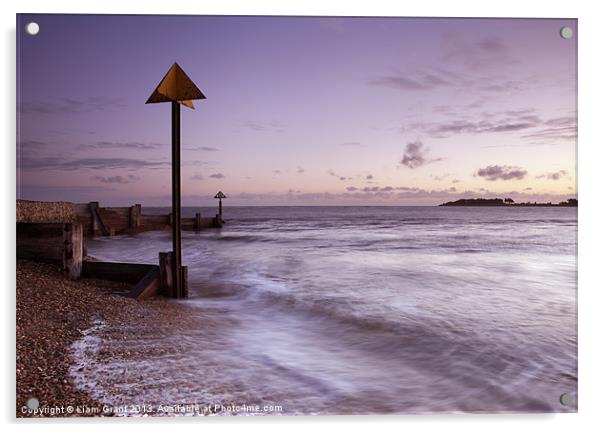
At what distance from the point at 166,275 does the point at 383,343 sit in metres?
1.86

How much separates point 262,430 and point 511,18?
10.3 ft

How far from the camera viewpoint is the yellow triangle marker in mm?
3342

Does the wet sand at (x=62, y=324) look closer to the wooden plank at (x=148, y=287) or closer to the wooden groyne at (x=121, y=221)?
the wooden plank at (x=148, y=287)

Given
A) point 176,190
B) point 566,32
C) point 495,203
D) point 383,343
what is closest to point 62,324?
point 176,190

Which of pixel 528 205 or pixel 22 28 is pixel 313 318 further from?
pixel 22 28

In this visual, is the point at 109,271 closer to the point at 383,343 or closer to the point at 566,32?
the point at 383,343

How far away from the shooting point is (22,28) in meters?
2.96

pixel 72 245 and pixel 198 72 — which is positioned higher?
pixel 198 72

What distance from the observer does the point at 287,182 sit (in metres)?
3.97

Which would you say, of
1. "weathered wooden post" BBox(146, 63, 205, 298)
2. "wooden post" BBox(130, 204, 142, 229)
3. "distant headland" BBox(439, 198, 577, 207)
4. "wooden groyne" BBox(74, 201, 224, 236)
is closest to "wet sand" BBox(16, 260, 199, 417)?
"weathered wooden post" BBox(146, 63, 205, 298)

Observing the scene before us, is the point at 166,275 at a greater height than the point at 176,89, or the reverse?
the point at 176,89

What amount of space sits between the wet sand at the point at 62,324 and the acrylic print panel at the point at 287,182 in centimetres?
2

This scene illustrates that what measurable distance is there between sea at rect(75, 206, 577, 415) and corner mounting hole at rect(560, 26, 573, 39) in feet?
3.97
